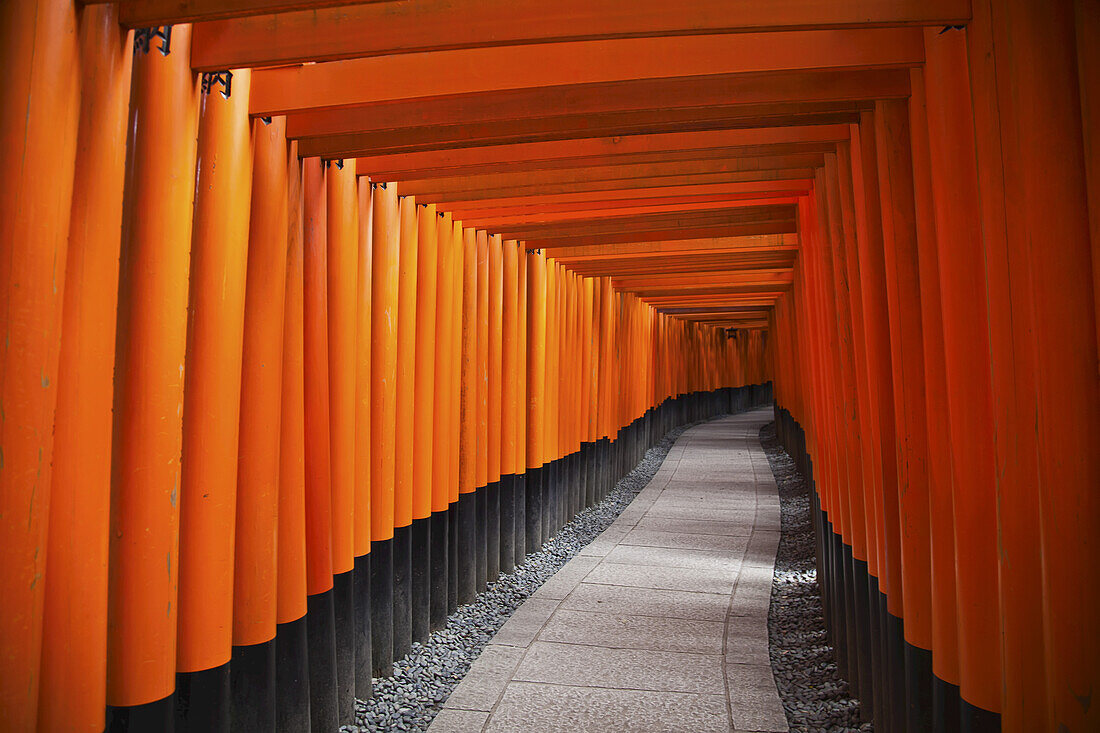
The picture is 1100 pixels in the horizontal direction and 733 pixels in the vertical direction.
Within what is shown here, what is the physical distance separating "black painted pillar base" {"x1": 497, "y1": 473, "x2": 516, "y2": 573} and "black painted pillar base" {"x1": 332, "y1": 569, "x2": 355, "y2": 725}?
3.26 meters

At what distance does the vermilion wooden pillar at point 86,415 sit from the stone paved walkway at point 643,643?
7.98 ft

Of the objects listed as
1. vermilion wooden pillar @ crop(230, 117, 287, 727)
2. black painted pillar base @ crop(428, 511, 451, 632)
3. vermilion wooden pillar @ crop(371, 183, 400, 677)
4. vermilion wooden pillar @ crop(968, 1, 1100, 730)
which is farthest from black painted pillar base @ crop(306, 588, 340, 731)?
vermilion wooden pillar @ crop(968, 1, 1100, 730)

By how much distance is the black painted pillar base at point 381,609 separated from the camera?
16.9 ft

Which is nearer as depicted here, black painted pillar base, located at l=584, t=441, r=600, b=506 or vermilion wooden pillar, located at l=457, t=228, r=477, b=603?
vermilion wooden pillar, located at l=457, t=228, r=477, b=603

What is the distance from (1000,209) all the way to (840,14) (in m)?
0.83

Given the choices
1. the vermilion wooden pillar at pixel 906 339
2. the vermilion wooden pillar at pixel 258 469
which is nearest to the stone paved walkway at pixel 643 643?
the vermilion wooden pillar at pixel 258 469

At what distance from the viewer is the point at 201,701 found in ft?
10.2

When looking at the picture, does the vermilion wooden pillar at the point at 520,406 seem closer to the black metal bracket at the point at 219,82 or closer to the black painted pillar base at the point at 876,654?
the black painted pillar base at the point at 876,654

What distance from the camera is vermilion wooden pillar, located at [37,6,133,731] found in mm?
2453

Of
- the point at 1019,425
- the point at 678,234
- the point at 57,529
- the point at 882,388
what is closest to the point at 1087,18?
the point at 1019,425

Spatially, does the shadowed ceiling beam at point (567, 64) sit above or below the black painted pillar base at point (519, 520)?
above

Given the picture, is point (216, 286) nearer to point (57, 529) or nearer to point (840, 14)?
point (57, 529)

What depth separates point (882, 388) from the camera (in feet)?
12.3

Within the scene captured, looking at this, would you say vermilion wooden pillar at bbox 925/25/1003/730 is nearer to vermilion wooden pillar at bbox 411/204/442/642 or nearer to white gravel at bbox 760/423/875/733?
white gravel at bbox 760/423/875/733
